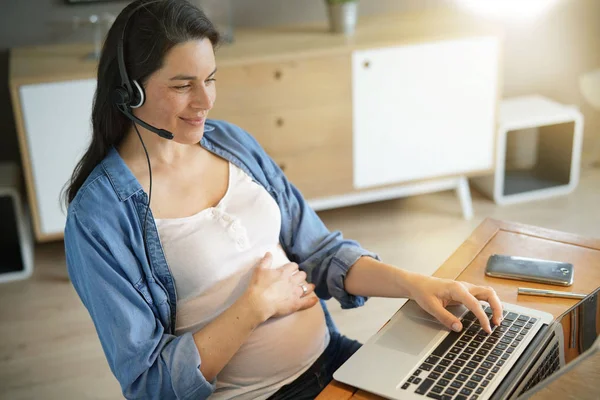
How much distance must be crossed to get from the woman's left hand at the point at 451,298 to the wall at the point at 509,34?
2.11m

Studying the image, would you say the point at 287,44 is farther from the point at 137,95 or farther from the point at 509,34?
the point at 137,95

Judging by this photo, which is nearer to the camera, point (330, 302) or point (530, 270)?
point (530, 270)

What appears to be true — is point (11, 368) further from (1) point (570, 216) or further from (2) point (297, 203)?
(1) point (570, 216)

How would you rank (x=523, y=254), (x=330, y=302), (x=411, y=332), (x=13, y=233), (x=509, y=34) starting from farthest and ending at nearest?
(x=509, y=34)
(x=13, y=233)
(x=330, y=302)
(x=523, y=254)
(x=411, y=332)

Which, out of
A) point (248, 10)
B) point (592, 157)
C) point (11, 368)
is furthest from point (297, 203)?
point (592, 157)

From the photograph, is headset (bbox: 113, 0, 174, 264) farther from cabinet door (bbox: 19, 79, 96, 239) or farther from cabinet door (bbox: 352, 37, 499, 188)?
cabinet door (bbox: 352, 37, 499, 188)

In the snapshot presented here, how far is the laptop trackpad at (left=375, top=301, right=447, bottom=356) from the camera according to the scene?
3.65ft

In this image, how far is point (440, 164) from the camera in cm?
304

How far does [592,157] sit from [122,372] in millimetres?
3015

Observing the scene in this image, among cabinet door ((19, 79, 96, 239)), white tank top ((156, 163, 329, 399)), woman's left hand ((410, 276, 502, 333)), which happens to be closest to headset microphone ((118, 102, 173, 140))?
white tank top ((156, 163, 329, 399))

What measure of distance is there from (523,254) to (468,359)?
0.38 m

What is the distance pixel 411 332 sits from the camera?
1149 mm

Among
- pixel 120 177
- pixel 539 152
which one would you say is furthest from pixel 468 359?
pixel 539 152

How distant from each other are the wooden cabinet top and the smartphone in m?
1.54
